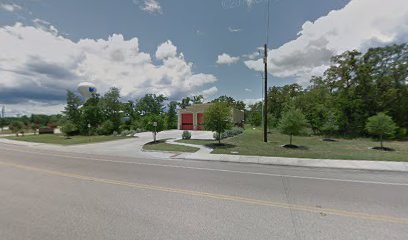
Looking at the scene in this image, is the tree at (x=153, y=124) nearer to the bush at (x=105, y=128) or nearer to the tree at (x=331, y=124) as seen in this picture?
the bush at (x=105, y=128)

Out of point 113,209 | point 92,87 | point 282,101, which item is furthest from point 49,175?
point 282,101

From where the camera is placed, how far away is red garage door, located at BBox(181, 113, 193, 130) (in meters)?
40.7

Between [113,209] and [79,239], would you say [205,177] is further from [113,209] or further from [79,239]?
[79,239]

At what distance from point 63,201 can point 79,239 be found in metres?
2.19

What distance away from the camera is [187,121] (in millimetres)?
41031

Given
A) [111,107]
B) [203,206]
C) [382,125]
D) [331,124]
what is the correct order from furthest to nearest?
[111,107]
[331,124]
[382,125]
[203,206]

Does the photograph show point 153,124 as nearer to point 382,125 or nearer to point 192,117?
point 382,125

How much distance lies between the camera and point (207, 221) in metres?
3.83

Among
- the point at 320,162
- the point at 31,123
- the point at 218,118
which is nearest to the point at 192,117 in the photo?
the point at 218,118

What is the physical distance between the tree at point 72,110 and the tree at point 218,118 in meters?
29.4

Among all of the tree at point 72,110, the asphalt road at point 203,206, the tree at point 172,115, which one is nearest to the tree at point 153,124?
the asphalt road at point 203,206

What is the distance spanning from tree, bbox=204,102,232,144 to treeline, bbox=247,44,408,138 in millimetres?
11137

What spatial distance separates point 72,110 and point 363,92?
45452mm

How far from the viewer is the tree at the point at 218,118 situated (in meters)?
16.5
